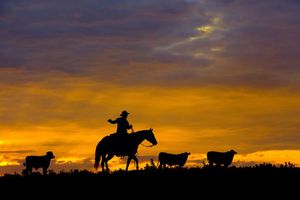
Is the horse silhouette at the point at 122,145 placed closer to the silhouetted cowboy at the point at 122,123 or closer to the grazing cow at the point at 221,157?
the silhouetted cowboy at the point at 122,123

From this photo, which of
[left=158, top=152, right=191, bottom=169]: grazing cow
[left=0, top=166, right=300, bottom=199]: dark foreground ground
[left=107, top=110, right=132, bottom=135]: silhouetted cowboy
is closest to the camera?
[left=0, top=166, right=300, bottom=199]: dark foreground ground

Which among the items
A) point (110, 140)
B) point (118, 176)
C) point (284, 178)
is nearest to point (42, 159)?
point (110, 140)

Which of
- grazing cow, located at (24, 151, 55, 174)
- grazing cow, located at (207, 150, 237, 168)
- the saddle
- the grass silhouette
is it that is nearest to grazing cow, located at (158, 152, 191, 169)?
grazing cow, located at (207, 150, 237, 168)

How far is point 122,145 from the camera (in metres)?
A: 40.7

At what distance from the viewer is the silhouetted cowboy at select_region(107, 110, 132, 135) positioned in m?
39.6

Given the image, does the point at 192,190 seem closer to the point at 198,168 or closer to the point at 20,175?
the point at 198,168

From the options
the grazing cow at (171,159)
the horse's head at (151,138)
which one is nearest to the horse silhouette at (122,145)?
the horse's head at (151,138)

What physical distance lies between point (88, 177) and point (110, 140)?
30.7ft

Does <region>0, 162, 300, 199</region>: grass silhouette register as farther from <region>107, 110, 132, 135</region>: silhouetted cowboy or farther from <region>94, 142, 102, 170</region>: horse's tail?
<region>94, 142, 102, 170</region>: horse's tail

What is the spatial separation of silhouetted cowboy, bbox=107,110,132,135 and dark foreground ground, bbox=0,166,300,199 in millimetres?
6261

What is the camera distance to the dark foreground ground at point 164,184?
2875cm

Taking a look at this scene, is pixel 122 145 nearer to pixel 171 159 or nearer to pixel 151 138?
pixel 151 138

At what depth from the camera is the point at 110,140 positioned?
41.4 meters

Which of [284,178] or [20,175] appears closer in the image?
[284,178]
